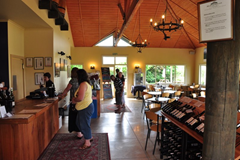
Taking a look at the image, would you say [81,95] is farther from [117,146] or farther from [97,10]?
[97,10]

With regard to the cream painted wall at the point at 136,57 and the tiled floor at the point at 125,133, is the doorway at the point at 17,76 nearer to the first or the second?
the tiled floor at the point at 125,133

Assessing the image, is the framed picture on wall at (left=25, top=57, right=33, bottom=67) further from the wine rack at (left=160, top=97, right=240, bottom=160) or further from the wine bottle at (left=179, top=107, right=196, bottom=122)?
the wine bottle at (left=179, top=107, right=196, bottom=122)

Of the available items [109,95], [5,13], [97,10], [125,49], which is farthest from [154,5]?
A: [5,13]

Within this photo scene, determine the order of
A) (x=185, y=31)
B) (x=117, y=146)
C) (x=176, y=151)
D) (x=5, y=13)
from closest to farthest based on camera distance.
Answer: (x=176, y=151) < (x=117, y=146) < (x=5, y=13) < (x=185, y=31)

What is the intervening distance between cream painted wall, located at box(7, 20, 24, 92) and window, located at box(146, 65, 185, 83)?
315 inches

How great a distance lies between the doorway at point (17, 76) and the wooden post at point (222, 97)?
5666mm

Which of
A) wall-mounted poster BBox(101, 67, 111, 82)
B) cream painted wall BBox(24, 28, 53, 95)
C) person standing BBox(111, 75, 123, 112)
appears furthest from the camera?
wall-mounted poster BBox(101, 67, 111, 82)

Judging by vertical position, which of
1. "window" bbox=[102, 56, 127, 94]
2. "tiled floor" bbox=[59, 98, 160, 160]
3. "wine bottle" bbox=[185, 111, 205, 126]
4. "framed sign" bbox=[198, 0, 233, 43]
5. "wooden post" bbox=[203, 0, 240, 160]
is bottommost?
"tiled floor" bbox=[59, 98, 160, 160]

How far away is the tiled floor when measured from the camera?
3.52 metres

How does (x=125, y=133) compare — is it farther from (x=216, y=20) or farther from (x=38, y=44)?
(x=38, y=44)

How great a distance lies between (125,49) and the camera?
11422 mm

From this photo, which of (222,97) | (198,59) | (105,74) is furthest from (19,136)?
(198,59)

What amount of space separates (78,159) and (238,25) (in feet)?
10.7

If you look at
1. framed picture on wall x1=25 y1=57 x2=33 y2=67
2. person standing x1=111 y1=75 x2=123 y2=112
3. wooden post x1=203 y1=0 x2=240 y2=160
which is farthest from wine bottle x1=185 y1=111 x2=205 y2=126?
framed picture on wall x1=25 y1=57 x2=33 y2=67
